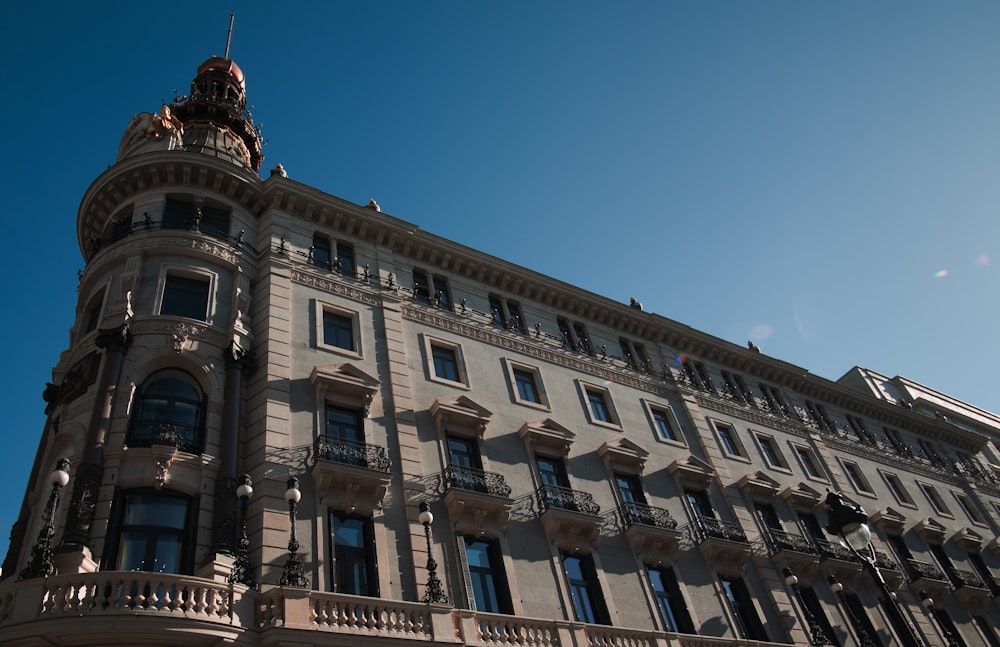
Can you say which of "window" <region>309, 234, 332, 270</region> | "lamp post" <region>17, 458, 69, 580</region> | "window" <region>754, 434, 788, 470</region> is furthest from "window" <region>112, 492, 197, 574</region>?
"window" <region>754, 434, 788, 470</region>

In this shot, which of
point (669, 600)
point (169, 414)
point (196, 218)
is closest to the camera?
point (169, 414)

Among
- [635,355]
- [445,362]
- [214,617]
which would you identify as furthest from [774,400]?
[214,617]

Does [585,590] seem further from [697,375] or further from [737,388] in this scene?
[737,388]

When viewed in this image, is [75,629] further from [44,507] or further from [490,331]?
[490,331]

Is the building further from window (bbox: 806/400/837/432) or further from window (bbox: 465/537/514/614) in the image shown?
window (bbox: 806/400/837/432)

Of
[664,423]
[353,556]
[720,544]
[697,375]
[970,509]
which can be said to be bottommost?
[353,556]

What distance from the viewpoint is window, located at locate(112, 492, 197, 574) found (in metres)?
18.0

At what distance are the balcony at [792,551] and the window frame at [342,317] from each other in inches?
726

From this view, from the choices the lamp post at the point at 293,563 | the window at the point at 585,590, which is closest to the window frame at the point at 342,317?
the lamp post at the point at 293,563

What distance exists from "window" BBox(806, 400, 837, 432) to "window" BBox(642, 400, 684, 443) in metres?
13.3

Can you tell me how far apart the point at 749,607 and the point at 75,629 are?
880 inches

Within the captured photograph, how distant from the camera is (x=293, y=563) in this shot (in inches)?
708

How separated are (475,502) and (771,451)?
68.8 ft

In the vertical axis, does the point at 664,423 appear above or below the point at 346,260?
below
